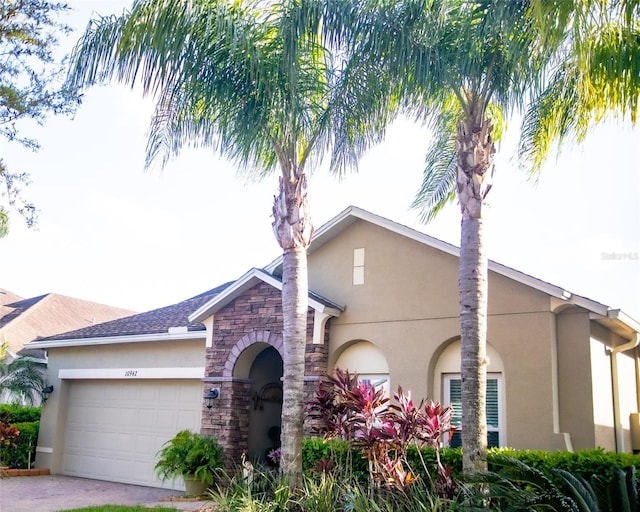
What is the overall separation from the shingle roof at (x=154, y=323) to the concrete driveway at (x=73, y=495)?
3.66 m

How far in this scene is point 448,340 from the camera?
13.1 metres

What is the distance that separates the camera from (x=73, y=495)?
14406mm

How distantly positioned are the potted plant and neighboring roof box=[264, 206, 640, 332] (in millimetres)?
4169

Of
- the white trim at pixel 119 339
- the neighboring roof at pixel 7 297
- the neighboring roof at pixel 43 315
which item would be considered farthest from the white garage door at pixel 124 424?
the neighboring roof at pixel 7 297

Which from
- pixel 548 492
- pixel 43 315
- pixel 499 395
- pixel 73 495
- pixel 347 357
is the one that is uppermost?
pixel 43 315

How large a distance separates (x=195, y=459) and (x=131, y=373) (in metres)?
4.20

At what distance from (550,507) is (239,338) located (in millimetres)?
8552

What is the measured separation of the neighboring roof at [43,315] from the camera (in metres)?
26.6

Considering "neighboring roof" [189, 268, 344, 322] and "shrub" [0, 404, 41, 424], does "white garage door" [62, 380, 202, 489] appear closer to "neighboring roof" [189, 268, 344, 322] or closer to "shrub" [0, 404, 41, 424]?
"shrub" [0, 404, 41, 424]

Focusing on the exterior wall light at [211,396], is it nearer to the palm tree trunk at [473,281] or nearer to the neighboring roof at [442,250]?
the neighboring roof at [442,250]

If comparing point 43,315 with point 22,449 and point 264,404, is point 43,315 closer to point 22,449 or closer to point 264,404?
point 22,449

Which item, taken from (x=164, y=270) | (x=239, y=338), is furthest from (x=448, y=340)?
(x=164, y=270)

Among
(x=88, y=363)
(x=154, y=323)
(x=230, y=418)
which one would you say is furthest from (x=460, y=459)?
(x=88, y=363)

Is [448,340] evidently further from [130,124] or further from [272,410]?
[130,124]
